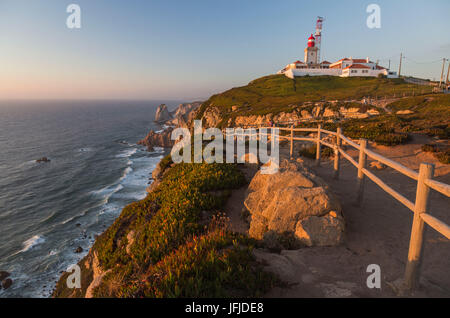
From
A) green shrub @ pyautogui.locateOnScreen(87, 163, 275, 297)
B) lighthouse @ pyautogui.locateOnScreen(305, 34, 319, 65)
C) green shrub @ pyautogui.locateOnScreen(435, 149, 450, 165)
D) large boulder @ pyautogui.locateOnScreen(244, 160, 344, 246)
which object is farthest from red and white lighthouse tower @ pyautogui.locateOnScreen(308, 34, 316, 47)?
large boulder @ pyautogui.locateOnScreen(244, 160, 344, 246)

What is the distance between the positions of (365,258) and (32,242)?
88.4 feet

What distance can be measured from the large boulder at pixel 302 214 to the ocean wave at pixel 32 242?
23.7 meters

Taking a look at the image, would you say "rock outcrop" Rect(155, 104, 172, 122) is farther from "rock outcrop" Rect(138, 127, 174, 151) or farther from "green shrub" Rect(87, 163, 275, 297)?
"green shrub" Rect(87, 163, 275, 297)

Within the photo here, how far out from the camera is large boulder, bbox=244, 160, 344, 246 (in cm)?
504

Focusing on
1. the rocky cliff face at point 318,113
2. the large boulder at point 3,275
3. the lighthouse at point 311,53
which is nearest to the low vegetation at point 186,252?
the large boulder at point 3,275

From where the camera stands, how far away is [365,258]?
4.47 metres

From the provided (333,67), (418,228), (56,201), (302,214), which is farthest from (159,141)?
(333,67)

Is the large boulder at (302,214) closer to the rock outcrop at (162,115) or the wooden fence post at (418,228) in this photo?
the wooden fence post at (418,228)

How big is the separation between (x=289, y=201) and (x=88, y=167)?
44562 millimetres

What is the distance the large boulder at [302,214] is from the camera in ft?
16.5

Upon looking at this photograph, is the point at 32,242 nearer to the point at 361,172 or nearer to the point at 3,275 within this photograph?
the point at 3,275

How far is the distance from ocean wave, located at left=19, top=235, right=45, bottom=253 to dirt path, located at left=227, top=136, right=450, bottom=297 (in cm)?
2475

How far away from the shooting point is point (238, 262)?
4039mm
